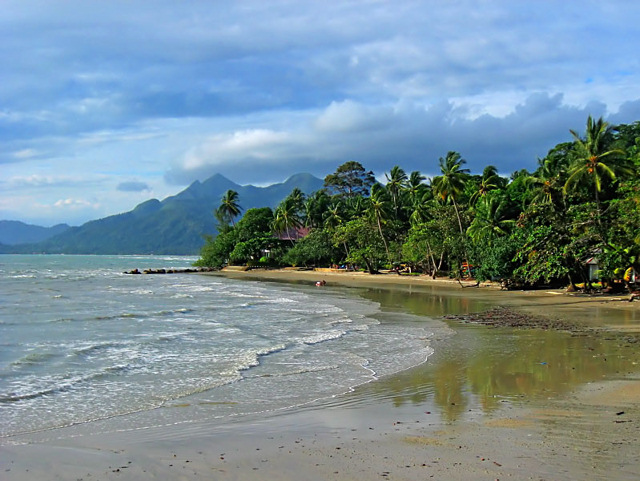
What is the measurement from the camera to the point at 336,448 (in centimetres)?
618

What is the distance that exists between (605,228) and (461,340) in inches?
632

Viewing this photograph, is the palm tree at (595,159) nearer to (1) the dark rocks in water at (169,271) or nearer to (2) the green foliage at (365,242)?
(2) the green foliage at (365,242)

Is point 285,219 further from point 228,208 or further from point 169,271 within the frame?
point 169,271

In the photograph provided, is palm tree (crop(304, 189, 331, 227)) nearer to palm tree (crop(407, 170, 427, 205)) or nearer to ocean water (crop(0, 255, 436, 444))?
palm tree (crop(407, 170, 427, 205))

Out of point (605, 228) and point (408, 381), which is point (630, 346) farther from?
point (605, 228)

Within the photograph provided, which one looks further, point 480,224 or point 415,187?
point 415,187

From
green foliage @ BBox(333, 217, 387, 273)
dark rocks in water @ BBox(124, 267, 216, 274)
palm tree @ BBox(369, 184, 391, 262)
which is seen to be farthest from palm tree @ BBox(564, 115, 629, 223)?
dark rocks in water @ BBox(124, 267, 216, 274)

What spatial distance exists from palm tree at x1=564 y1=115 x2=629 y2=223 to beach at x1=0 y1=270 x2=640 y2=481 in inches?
819

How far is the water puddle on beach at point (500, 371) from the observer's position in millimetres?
8406

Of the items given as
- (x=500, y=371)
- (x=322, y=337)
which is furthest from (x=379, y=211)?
(x=500, y=371)

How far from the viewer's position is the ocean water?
8531mm

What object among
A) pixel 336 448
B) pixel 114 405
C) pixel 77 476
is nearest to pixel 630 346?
pixel 336 448

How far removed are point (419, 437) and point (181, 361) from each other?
7592 millimetres

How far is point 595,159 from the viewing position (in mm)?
29422
